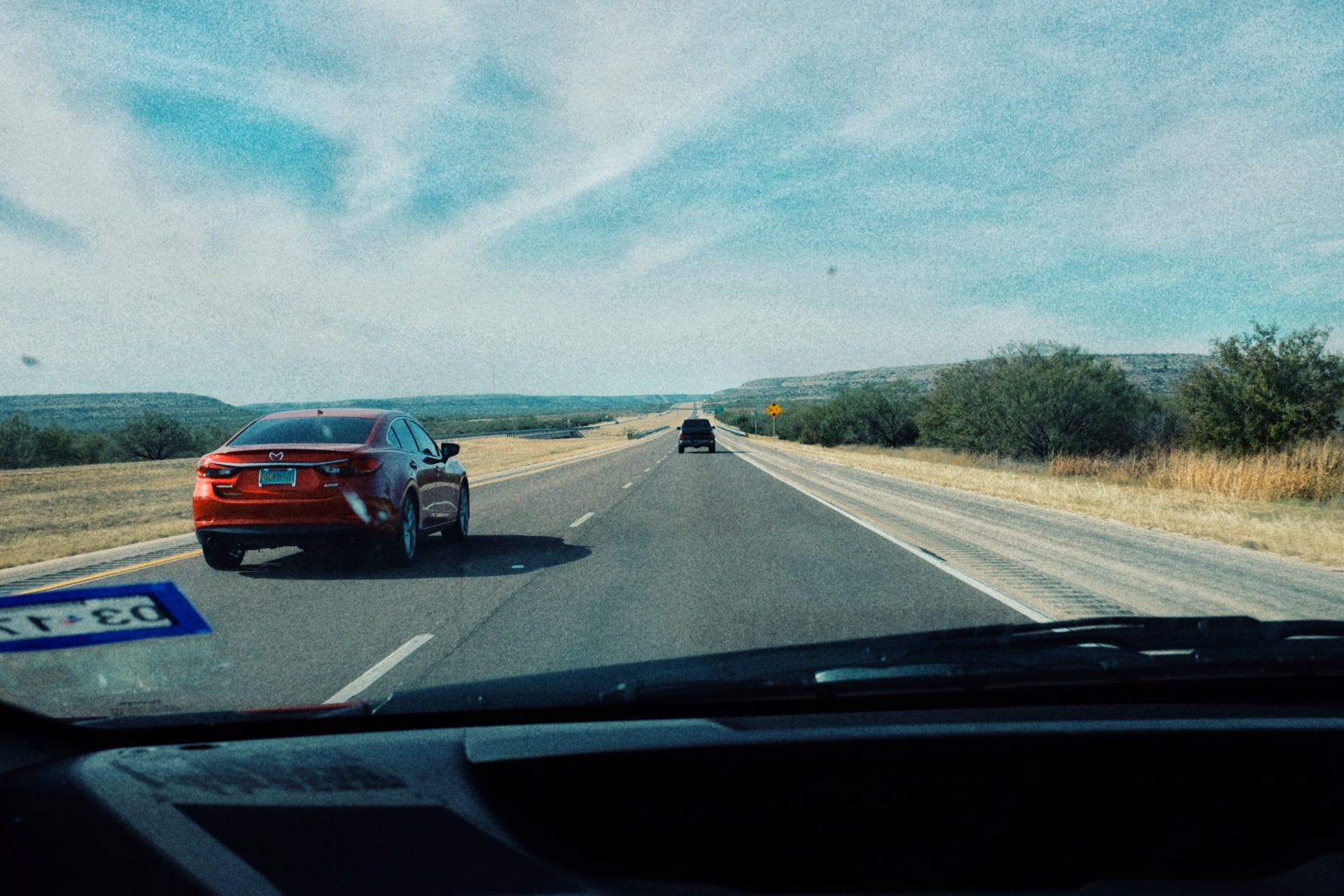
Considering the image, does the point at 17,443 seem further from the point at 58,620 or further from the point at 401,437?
the point at 58,620

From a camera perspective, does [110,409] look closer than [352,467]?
No

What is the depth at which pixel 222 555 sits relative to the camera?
10.4m

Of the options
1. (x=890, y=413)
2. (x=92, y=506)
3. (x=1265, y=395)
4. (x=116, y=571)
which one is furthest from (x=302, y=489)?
(x=890, y=413)

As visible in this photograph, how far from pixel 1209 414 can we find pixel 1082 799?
96.9ft

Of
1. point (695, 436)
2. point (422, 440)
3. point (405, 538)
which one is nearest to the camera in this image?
point (405, 538)

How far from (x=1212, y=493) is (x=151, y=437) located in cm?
5710

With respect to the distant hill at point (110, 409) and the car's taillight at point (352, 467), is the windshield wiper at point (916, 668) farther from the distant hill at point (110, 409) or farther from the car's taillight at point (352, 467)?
the distant hill at point (110, 409)

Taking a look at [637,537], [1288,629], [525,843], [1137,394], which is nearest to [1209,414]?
[1137,394]

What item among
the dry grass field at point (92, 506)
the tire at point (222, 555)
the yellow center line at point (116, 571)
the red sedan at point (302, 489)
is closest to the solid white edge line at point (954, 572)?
the red sedan at point (302, 489)

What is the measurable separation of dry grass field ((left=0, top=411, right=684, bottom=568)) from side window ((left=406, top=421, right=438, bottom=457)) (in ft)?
15.5

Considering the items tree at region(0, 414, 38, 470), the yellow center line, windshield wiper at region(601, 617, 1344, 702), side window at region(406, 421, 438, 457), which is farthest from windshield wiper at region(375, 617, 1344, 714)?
tree at region(0, 414, 38, 470)

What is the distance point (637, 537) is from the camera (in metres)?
13.2

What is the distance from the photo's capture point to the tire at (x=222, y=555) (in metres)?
9.93

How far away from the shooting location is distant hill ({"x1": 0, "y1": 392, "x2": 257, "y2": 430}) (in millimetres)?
63812
